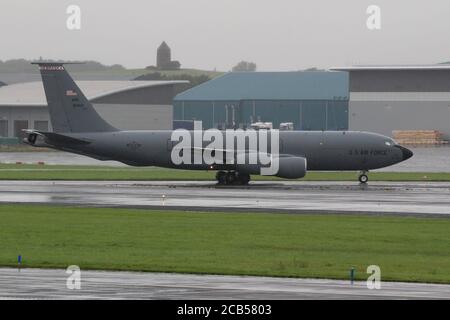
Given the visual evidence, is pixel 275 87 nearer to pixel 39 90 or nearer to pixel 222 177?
pixel 39 90

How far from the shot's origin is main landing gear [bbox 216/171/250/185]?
6494 centimetres

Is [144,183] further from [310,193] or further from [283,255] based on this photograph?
[283,255]

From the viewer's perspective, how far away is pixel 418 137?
12450cm

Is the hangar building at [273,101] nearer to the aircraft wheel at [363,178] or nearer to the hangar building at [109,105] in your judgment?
the hangar building at [109,105]

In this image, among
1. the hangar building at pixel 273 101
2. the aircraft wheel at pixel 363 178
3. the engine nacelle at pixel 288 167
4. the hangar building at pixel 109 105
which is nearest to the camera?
the engine nacelle at pixel 288 167

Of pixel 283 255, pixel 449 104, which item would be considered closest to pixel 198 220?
pixel 283 255

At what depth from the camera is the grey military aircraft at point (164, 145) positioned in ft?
213

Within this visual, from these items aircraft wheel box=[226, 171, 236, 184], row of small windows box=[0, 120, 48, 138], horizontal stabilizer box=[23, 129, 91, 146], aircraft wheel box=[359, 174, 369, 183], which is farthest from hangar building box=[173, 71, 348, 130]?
horizontal stabilizer box=[23, 129, 91, 146]

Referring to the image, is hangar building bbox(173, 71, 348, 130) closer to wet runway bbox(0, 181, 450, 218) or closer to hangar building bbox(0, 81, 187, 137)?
hangar building bbox(0, 81, 187, 137)

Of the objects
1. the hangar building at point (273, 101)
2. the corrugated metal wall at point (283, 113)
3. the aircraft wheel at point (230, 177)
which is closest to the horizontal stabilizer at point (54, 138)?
the aircraft wheel at point (230, 177)

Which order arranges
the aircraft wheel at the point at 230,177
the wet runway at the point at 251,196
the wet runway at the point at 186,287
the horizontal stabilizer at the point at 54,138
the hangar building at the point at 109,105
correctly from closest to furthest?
the wet runway at the point at 186,287
the wet runway at the point at 251,196
the horizontal stabilizer at the point at 54,138
the aircraft wheel at the point at 230,177
the hangar building at the point at 109,105

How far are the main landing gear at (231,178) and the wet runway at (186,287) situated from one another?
124 feet

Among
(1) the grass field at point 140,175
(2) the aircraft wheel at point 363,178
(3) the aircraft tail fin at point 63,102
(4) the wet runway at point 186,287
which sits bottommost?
(1) the grass field at point 140,175

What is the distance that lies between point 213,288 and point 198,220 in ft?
55.3
